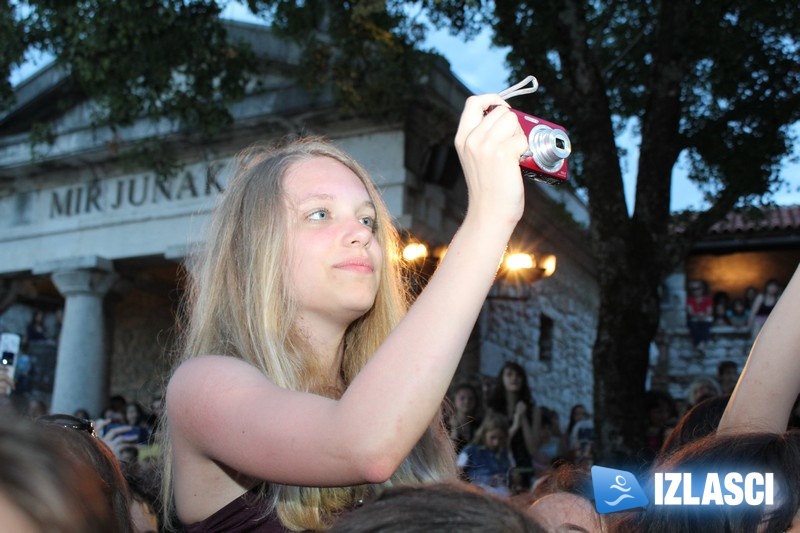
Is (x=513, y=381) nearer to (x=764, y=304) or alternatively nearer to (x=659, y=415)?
(x=659, y=415)

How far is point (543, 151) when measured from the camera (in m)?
1.36

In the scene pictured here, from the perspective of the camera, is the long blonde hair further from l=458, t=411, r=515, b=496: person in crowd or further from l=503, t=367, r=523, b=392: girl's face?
l=503, t=367, r=523, b=392: girl's face

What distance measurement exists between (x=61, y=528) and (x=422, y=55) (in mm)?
8100

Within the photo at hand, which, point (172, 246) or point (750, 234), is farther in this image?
point (750, 234)

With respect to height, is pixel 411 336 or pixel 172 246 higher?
pixel 172 246

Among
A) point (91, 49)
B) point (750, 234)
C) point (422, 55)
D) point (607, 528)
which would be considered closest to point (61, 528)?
point (607, 528)

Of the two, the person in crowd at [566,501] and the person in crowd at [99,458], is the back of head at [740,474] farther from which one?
the person in crowd at [99,458]

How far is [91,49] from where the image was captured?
745cm

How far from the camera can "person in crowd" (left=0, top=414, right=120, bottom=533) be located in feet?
3.02

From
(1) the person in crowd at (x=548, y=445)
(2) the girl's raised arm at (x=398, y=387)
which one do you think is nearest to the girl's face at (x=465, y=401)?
(1) the person in crowd at (x=548, y=445)

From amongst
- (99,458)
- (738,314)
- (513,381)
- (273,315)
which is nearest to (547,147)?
(273,315)

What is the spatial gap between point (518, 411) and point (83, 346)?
6.70 meters

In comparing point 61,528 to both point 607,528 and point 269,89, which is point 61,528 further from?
point 269,89

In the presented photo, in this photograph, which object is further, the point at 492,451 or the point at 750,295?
the point at 750,295
